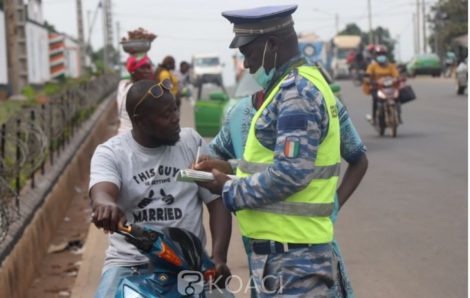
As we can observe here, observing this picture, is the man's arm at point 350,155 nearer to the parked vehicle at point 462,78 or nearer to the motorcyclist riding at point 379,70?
the motorcyclist riding at point 379,70

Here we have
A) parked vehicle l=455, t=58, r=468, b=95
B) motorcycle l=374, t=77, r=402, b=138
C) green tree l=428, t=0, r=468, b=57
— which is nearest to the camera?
motorcycle l=374, t=77, r=402, b=138

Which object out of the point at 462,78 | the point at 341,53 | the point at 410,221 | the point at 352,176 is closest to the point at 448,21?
the point at 341,53

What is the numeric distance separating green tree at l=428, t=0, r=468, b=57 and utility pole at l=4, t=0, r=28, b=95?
50652 mm

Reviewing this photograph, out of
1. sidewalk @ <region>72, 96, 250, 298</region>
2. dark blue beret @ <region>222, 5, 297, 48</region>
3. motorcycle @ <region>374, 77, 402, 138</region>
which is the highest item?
dark blue beret @ <region>222, 5, 297, 48</region>

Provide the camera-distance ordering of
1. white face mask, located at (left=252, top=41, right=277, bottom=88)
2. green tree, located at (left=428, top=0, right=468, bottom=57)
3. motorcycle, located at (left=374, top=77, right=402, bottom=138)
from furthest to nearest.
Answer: green tree, located at (left=428, top=0, right=468, bottom=57), motorcycle, located at (left=374, top=77, right=402, bottom=138), white face mask, located at (left=252, top=41, right=277, bottom=88)

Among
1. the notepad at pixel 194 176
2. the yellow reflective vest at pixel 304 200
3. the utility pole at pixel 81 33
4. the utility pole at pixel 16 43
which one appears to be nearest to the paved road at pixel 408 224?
the yellow reflective vest at pixel 304 200

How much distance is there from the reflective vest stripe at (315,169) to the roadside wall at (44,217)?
3.41 metres

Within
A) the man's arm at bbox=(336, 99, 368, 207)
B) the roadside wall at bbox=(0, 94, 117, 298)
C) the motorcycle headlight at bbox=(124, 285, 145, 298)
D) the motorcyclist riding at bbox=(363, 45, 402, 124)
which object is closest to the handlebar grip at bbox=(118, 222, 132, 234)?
the motorcycle headlight at bbox=(124, 285, 145, 298)

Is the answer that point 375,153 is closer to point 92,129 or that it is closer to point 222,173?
point 92,129

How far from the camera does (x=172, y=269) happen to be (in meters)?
4.16

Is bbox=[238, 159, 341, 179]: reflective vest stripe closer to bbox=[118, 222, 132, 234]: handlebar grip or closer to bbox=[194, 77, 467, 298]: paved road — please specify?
bbox=[118, 222, 132, 234]: handlebar grip

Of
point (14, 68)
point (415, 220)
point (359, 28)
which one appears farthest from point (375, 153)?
point (359, 28)

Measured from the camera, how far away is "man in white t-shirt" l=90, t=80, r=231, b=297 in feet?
14.5

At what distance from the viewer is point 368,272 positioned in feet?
26.1
